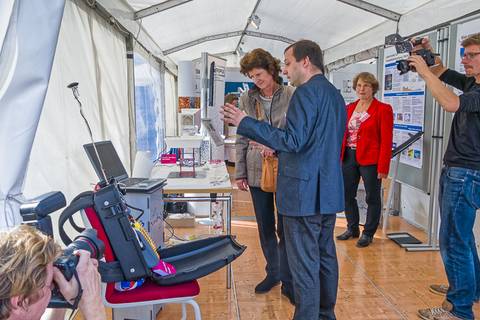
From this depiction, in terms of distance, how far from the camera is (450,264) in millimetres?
2189

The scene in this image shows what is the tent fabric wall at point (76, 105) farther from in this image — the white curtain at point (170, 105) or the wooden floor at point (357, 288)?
the white curtain at point (170, 105)

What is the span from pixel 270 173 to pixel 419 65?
923 millimetres

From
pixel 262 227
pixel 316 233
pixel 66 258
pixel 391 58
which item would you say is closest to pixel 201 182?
pixel 262 227

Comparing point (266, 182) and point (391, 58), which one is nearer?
point (266, 182)

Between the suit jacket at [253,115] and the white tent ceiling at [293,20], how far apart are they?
1240mm

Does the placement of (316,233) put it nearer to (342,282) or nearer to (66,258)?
(342,282)

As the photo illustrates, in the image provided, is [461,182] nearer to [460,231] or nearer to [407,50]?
[460,231]

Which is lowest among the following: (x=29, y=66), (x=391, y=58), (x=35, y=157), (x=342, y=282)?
(x=342, y=282)

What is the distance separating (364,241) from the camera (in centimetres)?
353

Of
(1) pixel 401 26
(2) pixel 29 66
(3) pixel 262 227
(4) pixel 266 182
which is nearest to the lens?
(2) pixel 29 66

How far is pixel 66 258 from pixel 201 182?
1.72 metres

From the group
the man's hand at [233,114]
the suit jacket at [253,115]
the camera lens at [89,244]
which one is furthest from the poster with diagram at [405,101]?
the camera lens at [89,244]

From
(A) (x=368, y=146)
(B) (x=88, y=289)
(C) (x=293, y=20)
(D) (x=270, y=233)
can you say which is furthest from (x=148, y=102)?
(B) (x=88, y=289)

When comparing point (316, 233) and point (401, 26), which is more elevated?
point (401, 26)
